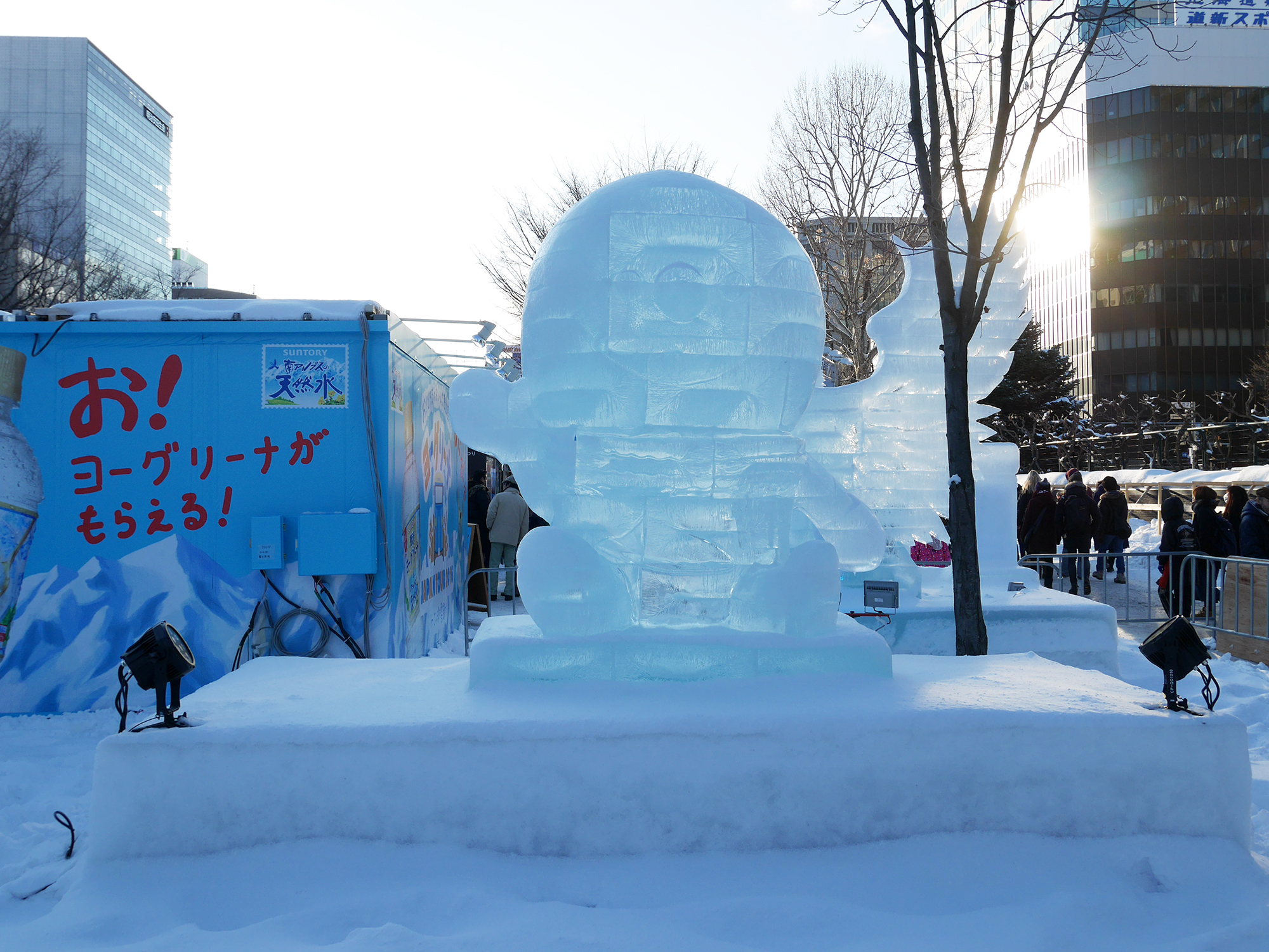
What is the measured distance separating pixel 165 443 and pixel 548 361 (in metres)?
3.50

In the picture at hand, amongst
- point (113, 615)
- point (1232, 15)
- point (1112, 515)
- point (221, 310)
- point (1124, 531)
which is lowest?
point (113, 615)

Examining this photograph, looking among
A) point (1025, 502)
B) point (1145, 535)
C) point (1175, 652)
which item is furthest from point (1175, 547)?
point (1145, 535)

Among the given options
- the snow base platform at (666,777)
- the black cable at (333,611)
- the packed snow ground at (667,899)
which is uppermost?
the black cable at (333,611)

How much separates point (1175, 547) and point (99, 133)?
62.9 metres

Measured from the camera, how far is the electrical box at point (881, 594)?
6.18m

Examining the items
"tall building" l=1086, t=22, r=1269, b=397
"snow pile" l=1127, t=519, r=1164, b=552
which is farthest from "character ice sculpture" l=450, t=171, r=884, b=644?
"tall building" l=1086, t=22, r=1269, b=397

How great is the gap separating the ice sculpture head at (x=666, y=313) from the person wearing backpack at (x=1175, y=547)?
7681 mm

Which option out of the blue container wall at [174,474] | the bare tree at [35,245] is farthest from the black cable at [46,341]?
the bare tree at [35,245]

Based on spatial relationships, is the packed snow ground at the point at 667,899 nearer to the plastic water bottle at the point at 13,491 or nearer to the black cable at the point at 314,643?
the black cable at the point at 314,643

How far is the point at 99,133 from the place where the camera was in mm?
53938

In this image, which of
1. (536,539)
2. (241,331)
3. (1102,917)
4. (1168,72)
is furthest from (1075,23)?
(1168,72)

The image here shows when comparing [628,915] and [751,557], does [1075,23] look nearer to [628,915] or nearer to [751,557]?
[751,557]

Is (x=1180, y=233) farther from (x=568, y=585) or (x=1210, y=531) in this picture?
(x=568, y=585)

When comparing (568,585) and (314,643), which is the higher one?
(568,585)
